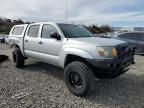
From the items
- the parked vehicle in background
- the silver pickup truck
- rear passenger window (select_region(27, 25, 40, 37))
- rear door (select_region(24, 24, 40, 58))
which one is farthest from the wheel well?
the parked vehicle in background

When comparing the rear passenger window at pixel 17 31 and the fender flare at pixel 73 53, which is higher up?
the rear passenger window at pixel 17 31

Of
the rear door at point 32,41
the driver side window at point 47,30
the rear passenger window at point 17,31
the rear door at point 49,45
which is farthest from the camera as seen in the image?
the rear passenger window at point 17,31

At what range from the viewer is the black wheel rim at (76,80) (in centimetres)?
455

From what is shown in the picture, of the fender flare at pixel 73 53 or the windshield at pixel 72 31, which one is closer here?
the fender flare at pixel 73 53

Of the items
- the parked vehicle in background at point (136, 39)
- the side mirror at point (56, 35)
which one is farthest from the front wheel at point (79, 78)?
the parked vehicle in background at point (136, 39)

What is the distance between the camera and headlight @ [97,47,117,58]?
415 cm

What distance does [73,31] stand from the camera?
5.53 metres

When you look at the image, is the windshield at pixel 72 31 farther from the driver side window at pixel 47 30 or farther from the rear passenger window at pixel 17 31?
the rear passenger window at pixel 17 31

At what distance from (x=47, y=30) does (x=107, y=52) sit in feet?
7.53

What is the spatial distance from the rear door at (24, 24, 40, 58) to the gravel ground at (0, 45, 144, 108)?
2.48ft

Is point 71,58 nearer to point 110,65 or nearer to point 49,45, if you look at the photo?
point 49,45

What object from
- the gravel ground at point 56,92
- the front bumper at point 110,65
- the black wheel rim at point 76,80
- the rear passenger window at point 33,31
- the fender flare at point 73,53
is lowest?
the gravel ground at point 56,92

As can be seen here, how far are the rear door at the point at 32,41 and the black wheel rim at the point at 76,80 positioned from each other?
1.74m

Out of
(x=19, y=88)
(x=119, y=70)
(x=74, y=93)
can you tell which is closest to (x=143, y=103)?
(x=119, y=70)
